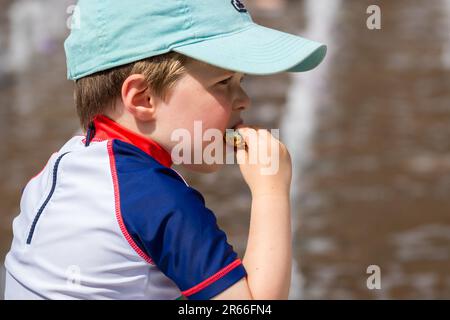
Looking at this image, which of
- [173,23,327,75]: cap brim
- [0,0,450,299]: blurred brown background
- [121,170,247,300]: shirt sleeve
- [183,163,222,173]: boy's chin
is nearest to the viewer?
[121,170,247,300]: shirt sleeve

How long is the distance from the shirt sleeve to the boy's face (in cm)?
23

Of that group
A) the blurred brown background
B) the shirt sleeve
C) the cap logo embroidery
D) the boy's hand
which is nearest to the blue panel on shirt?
the shirt sleeve

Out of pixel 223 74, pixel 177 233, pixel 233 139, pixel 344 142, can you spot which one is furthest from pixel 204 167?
pixel 344 142

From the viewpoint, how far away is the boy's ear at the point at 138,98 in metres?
2.12

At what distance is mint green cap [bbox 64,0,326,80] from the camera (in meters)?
2.10

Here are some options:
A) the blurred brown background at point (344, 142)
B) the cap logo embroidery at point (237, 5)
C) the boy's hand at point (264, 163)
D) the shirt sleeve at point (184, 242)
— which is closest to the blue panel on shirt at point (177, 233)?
the shirt sleeve at point (184, 242)

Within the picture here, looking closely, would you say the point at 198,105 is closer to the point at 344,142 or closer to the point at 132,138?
the point at 132,138

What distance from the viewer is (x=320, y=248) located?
4957 millimetres

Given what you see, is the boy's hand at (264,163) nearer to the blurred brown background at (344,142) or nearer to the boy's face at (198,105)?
the boy's face at (198,105)

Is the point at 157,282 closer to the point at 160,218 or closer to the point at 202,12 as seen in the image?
the point at 160,218

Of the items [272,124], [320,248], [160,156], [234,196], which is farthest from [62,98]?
[160,156]

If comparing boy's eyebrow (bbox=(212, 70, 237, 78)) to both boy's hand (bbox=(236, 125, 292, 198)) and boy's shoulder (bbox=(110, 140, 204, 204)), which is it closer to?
boy's hand (bbox=(236, 125, 292, 198))

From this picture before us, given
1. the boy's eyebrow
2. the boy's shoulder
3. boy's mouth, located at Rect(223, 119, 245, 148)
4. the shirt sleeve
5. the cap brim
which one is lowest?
the shirt sleeve

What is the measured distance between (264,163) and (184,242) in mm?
326
